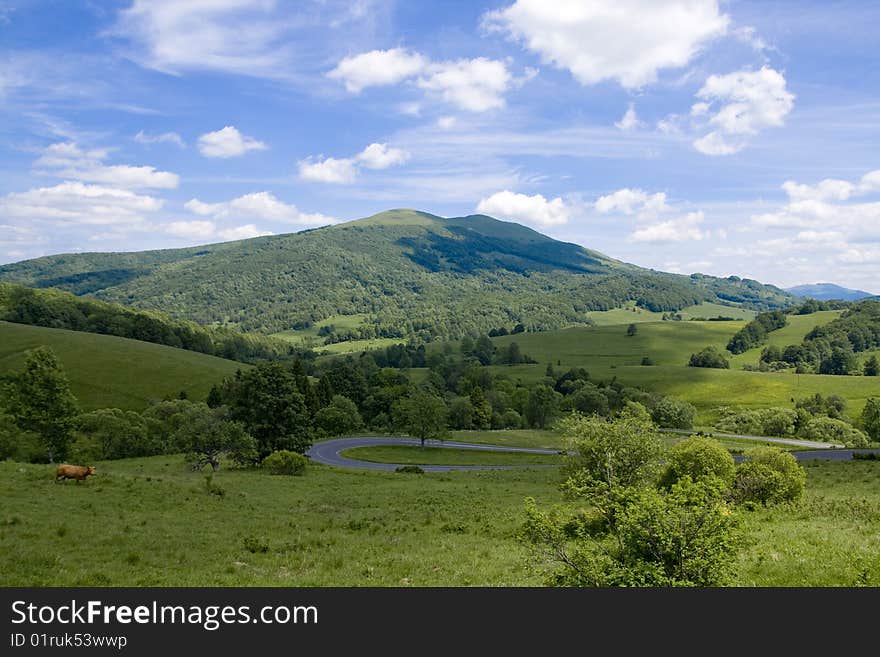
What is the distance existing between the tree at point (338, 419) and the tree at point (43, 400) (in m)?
44.5

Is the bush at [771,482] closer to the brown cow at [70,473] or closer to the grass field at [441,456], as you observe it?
the brown cow at [70,473]

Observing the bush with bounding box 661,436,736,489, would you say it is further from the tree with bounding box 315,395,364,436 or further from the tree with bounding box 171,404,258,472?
the tree with bounding box 315,395,364,436

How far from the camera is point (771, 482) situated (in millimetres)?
31328

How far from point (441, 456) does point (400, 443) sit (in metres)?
10.9

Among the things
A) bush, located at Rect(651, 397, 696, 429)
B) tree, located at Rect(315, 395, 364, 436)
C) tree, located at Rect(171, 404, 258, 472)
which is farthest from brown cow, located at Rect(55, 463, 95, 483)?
bush, located at Rect(651, 397, 696, 429)

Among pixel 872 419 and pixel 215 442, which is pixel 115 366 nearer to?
pixel 215 442

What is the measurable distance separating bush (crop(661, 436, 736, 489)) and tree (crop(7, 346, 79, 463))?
61702 mm

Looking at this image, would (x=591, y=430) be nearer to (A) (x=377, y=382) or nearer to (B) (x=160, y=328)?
(A) (x=377, y=382)

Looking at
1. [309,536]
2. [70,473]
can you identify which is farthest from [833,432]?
[70,473]

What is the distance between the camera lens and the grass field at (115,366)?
123 meters

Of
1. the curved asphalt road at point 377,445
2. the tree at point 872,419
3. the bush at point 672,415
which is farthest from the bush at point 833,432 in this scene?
the curved asphalt road at point 377,445

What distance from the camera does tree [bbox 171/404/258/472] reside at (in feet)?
189

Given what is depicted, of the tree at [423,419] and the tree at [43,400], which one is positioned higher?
the tree at [43,400]
